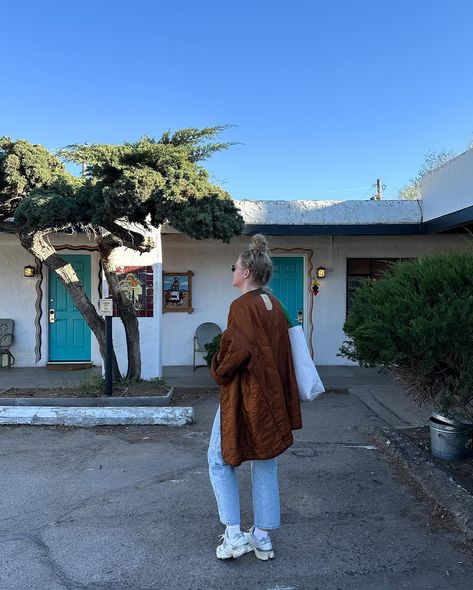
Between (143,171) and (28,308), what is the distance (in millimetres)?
5088

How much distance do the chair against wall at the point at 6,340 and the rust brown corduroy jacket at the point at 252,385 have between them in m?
7.61

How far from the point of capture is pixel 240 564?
2.87 metres

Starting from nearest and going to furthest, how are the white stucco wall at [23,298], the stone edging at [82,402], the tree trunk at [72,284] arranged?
A: the stone edging at [82,402], the tree trunk at [72,284], the white stucco wall at [23,298]

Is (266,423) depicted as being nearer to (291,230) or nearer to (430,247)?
(291,230)

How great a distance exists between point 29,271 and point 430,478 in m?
7.83

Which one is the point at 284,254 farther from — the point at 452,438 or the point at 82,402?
the point at 452,438

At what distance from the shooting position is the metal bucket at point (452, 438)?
433 cm

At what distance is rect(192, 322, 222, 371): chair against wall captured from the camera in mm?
9414

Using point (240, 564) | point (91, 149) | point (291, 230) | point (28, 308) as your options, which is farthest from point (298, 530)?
point (28, 308)

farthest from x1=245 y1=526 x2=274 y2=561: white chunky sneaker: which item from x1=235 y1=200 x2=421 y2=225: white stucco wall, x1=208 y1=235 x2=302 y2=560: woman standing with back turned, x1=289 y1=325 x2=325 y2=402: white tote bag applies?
x1=235 y1=200 x2=421 y2=225: white stucco wall

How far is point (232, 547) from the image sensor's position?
113 inches

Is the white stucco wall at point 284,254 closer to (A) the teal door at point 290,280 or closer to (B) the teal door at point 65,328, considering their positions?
(A) the teal door at point 290,280

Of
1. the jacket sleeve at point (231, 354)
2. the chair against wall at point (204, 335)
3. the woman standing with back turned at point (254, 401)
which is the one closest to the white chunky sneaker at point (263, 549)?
the woman standing with back turned at point (254, 401)

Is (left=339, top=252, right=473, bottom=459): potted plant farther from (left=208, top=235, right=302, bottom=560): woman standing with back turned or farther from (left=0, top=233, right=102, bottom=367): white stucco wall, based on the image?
(left=0, top=233, right=102, bottom=367): white stucco wall
